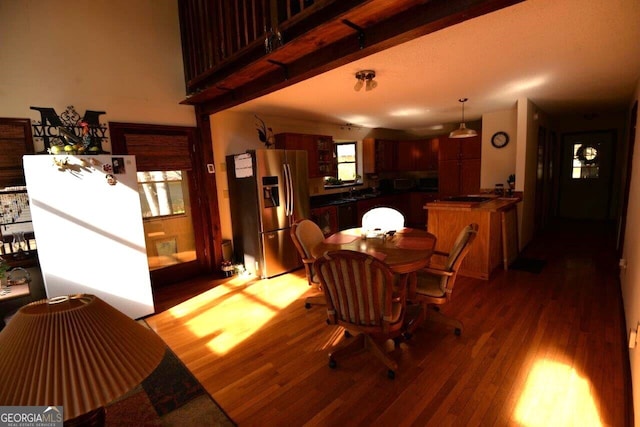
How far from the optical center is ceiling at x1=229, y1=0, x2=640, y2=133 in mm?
2088

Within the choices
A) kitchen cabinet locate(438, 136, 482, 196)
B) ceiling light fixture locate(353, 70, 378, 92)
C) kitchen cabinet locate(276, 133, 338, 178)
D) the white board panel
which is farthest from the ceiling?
the white board panel

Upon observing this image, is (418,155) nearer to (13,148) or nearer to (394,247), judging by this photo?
(394,247)

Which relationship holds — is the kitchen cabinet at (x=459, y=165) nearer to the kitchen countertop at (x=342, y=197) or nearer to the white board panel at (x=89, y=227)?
the kitchen countertop at (x=342, y=197)

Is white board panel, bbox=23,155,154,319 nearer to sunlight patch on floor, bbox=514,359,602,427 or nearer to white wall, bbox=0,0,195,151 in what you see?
white wall, bbox=0,0,195,151

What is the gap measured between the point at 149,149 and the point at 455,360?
3936 millimetres

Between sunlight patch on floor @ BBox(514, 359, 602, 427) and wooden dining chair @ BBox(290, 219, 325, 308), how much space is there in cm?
173

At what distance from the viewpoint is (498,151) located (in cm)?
517

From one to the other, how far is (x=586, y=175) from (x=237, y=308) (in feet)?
26.1

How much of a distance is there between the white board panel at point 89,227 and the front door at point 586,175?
8.59 m

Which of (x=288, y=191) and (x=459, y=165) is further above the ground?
(x=459, y=165)

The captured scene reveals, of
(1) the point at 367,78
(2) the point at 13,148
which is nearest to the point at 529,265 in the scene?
(1) the point at 367,78

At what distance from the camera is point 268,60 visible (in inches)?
101

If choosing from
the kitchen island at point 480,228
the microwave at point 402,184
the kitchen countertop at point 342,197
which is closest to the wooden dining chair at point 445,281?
the kitchen island at point 480,228

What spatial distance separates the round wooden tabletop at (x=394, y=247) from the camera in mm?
2250
